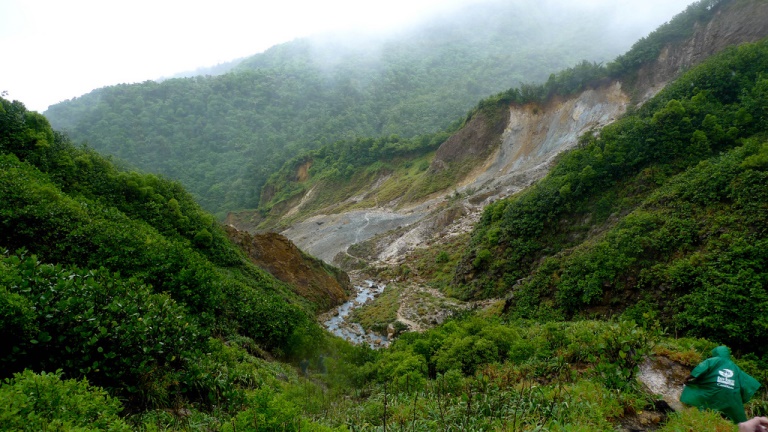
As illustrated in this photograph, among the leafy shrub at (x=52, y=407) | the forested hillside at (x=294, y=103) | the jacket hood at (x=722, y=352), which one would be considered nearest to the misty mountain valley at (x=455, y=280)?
the leafy shrub at (x=52, y=407)

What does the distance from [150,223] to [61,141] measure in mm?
4593

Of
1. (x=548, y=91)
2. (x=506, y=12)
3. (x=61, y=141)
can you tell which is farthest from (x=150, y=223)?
(x=506, y=12)

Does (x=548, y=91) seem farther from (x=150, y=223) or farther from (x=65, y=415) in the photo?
(x=65, y=415)

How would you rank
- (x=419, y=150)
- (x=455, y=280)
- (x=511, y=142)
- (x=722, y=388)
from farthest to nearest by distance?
(x=419, y=150), (x=511, y=142), (x=455, y=280), (x=722, y=388)

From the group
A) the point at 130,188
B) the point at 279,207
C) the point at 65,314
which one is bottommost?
the point at 279,207

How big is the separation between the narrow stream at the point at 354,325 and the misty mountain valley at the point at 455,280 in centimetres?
17

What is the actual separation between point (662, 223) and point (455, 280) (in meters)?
11.5

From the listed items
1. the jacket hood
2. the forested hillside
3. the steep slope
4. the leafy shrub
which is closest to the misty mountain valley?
the leafy shrub

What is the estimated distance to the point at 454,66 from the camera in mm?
138000

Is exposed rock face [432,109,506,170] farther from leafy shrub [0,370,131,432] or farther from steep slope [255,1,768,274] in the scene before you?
leafy shrub [0,370,131,432]

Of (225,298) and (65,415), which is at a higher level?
(65,415)

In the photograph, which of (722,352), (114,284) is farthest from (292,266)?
(722,352)

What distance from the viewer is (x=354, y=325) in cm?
1989

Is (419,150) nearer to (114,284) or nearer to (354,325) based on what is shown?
(354,325)
